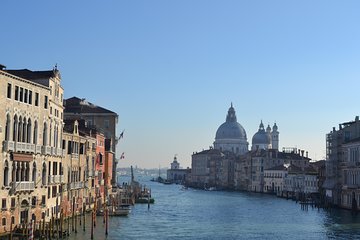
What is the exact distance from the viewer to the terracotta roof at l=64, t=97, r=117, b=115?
5991cm

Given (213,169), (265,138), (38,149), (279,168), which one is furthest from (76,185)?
(265,138)

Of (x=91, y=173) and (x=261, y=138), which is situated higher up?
(x=261, y=138)

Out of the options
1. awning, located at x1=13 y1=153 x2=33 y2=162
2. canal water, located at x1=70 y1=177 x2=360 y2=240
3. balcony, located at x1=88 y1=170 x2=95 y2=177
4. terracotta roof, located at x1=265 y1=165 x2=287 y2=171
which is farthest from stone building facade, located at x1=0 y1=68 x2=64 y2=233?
terracotta roof, located at x1=265 y1=165 x2=287 y2=171

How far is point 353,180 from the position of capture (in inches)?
2163

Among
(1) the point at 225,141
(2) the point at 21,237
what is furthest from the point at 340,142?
(1) the point at 225,141

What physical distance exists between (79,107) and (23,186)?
29853 millimetres

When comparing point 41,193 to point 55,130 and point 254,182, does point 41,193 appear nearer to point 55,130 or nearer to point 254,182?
point 55,130

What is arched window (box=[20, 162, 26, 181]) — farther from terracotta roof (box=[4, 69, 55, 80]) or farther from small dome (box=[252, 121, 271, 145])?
small dome (box=[252, 121, 271, 145])

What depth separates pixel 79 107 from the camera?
2372 inches

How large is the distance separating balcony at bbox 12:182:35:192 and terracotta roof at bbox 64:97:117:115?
28.0m

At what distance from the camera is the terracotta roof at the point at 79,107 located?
59.9 m

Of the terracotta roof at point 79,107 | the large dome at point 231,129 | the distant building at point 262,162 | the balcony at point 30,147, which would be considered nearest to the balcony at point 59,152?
the balcony at point 30,147

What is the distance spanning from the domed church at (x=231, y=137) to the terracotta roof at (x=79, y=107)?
107 metres

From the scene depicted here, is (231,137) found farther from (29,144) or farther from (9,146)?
(9,146)
